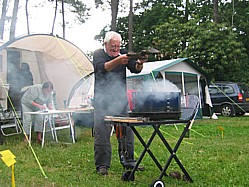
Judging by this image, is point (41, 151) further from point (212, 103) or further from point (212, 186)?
point (212, 103)

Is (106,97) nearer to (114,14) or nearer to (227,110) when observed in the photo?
(227,110)

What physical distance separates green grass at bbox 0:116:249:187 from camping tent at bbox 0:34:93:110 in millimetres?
2002

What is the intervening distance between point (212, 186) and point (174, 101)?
2.77ft

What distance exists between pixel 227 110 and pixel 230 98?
45 centimetres

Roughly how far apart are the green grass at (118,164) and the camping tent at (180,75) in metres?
3.17

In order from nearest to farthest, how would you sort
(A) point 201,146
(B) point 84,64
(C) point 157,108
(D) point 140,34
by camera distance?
1. (C) point 157,108
2. (A) point 201,146
3. (B) point 84,64
4. (D) point 140,34

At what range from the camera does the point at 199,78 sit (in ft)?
36.4

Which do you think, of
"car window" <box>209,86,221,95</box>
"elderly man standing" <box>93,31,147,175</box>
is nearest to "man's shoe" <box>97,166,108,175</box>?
"elderly man standing" <box>93,31,147,175</box>

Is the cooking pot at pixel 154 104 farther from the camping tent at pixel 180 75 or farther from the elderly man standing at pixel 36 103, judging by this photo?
the camping tent at pixel 180 75

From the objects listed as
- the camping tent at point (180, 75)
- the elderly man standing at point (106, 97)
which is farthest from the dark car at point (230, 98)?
the elderly man standing at point (106, 97)

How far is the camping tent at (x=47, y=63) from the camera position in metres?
7.54

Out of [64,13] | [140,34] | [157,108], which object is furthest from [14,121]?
[140,34]

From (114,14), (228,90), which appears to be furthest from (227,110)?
(114,14)

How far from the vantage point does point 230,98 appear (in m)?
11.6
